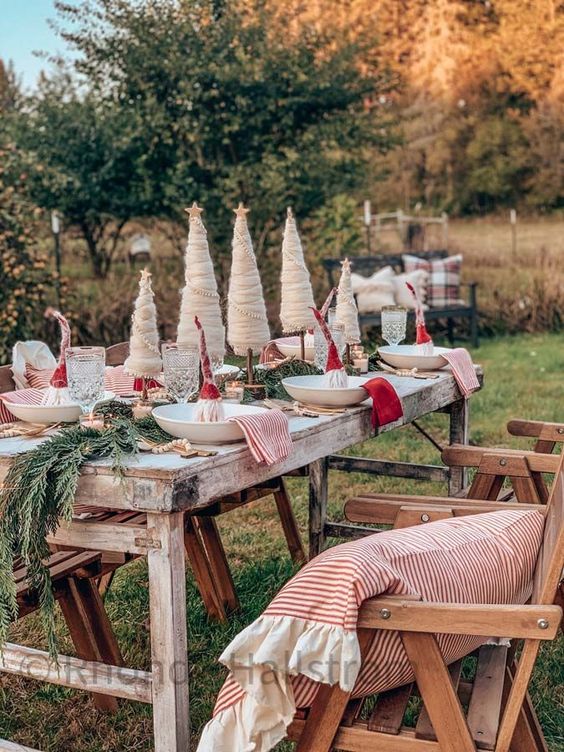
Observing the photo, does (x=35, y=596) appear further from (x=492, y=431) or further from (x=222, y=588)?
(x=492, y=431)

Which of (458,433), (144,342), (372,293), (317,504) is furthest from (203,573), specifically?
(372,293)

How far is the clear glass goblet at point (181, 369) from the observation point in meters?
2.67

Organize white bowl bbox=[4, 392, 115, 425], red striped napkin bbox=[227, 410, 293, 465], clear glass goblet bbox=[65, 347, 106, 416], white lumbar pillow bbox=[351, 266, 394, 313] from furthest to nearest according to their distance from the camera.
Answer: white lumbar pillow bbox=[351, 266, 394, 313] < white bowl bbox=[4, 392, 115, 425] < clear glass goblet bbox=[65, 347, 106, 416] < red striped napkin bbox=[227, 410, 293, 465]

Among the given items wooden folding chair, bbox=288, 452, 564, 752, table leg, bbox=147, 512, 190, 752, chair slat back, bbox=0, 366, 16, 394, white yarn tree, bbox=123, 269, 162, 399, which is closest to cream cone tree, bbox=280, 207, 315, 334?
white yarn tree, bbox=123, 269, 162, 399

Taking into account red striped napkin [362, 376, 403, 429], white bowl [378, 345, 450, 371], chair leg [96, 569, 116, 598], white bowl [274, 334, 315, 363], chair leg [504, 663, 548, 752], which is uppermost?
white bowl [274, 334, 315, 363]

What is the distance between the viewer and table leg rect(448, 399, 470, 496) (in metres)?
4.07

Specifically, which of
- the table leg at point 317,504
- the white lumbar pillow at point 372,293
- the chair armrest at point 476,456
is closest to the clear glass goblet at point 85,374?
the chair armrest at point 476,456

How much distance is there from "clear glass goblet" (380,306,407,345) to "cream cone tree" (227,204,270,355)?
85 centimetres

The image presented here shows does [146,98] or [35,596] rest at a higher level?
[146,98]

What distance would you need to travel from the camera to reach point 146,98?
431 inches

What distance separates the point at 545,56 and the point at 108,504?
23.1 m

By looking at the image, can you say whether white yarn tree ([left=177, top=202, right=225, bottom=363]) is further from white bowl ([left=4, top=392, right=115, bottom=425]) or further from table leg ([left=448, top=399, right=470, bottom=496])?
table leg ([left=448, top=399, right=470, bottom=496])

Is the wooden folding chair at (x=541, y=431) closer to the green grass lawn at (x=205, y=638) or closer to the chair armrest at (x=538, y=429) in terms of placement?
the chair armrest at (x=538, y=429)

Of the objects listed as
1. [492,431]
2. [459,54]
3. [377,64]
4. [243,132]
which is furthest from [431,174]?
[492,431]
